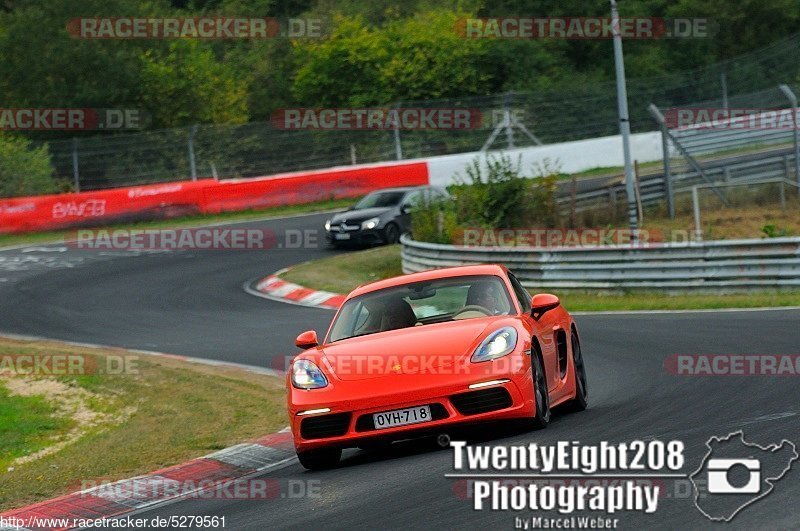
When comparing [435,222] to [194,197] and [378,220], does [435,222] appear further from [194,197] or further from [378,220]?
[194,197]

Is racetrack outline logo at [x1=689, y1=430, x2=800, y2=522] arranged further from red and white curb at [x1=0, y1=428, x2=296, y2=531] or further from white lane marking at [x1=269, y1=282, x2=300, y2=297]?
white lane marking at [x1=269, y1=282, x2=300, y2=297]

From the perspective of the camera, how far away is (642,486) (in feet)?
22.7

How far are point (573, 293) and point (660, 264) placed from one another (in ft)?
5.58

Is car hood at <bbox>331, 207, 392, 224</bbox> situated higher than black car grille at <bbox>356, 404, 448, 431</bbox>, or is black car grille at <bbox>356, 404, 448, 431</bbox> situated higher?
car hood at <bbox>331, 207, 392, 224</bbox>

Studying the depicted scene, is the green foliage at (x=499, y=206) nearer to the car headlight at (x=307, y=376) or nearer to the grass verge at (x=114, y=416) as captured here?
the grass verge at (x=114, y=416)

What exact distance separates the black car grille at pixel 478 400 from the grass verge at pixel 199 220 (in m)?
26.1

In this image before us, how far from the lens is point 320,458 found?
9.24m

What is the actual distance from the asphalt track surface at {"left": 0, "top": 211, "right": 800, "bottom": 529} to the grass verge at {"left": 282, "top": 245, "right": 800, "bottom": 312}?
1062mm

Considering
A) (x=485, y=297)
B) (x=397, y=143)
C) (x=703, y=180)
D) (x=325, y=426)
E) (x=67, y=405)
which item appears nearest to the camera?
(x=325, y=426)

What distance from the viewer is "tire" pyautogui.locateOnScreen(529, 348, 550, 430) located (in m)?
9.15

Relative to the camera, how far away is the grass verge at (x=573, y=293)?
763 inches

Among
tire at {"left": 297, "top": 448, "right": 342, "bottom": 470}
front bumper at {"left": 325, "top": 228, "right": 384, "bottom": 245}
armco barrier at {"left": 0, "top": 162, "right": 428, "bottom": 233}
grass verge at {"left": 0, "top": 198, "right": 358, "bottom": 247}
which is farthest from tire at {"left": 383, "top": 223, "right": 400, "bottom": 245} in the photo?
tire at {"left": 297, "top": 448, "right": 342, "bottom": 470}

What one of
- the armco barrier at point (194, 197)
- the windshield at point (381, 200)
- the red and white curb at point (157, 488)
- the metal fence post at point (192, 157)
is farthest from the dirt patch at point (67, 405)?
the metal fence post at point (192, 157)

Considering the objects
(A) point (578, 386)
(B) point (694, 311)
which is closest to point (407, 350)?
(A) point (578, 386)
